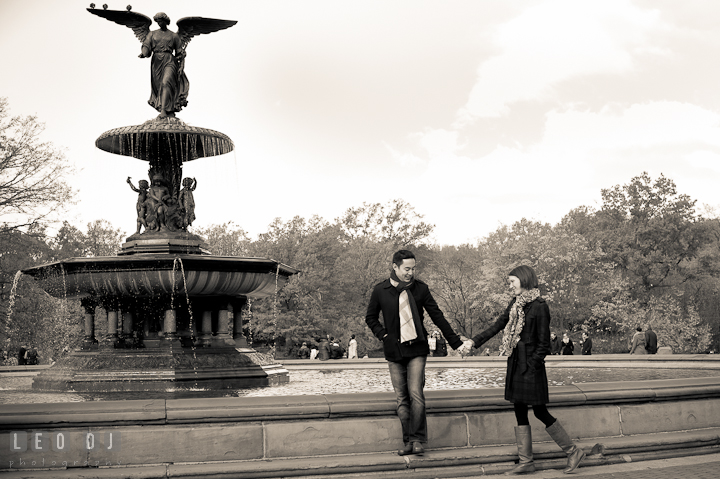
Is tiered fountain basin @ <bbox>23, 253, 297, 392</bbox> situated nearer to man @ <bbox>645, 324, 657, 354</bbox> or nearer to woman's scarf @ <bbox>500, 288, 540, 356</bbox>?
woman's scarf @ <bbox>500, 288, 540, 356</bbox>

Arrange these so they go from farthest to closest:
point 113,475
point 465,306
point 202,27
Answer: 1. point 465,306
2. point 202,27
3. point 113,475

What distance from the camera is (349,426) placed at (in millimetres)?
6090

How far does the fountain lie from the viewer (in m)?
10.2

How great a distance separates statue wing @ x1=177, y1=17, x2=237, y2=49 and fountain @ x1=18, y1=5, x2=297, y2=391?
0.06 feet

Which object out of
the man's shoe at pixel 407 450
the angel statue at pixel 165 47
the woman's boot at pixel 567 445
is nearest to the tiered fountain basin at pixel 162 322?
the angel statue at pixel 165 47

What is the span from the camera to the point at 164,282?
33.7 feet

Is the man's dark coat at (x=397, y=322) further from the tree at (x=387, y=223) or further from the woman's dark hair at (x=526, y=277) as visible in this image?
the tree at (x=387, y=223)

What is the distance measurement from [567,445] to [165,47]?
8.78m

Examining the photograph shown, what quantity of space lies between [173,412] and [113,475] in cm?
63

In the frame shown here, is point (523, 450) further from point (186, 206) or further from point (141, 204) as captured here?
point (141, 204)

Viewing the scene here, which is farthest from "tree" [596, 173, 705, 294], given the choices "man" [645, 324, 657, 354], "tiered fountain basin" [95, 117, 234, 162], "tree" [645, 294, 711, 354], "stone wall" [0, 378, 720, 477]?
"stone wall" [0, 378, 720, 477]

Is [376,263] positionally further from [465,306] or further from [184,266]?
[184,266]

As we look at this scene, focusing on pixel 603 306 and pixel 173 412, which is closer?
pixel 173 412

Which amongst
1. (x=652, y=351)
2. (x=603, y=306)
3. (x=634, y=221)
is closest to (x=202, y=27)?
(x=652, y=351)
